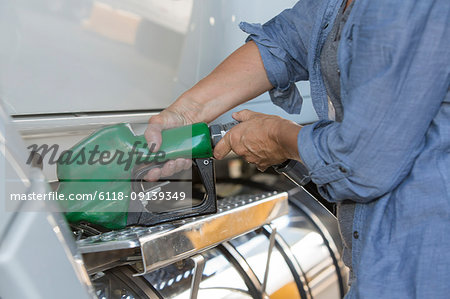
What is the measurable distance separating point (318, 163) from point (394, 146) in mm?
168

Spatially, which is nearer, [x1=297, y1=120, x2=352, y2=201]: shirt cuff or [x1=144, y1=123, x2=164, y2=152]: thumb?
[x1=297, y1=120, x2=352, y2=201]: shirt cuff

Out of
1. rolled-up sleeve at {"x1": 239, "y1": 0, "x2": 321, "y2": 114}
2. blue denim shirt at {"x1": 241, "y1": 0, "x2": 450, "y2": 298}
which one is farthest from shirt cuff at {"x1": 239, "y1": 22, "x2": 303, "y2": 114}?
blue denim shirt at {"x1": 241, "y1": 0, "x2": 450, "y2": 298}

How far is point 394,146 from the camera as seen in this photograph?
0.97 metres

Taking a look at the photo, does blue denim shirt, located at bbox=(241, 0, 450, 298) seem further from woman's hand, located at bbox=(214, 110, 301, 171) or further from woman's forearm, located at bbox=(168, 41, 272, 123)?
woman's forearm, located at bbox=(168, 41, 272, 123)

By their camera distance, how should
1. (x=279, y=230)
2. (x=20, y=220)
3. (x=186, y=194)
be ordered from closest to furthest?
(x=20, y=220) < (x=279, y=230) < (x=186, y=194)

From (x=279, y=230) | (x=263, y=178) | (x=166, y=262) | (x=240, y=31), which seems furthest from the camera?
(x=263, y=178)

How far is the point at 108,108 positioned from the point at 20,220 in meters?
0.67

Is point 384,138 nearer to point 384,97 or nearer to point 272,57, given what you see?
point 384,97

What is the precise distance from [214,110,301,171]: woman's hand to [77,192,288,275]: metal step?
6.8 inches

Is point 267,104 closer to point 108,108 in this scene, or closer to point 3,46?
point 108,108

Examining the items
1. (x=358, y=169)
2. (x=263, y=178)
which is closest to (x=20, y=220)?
(x=358, y=169)

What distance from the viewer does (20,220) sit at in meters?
0.73

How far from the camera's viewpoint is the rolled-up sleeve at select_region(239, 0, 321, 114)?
1427 millimetres

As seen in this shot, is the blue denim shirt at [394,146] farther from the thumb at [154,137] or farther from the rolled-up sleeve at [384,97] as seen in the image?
the thumb at [154,137]
